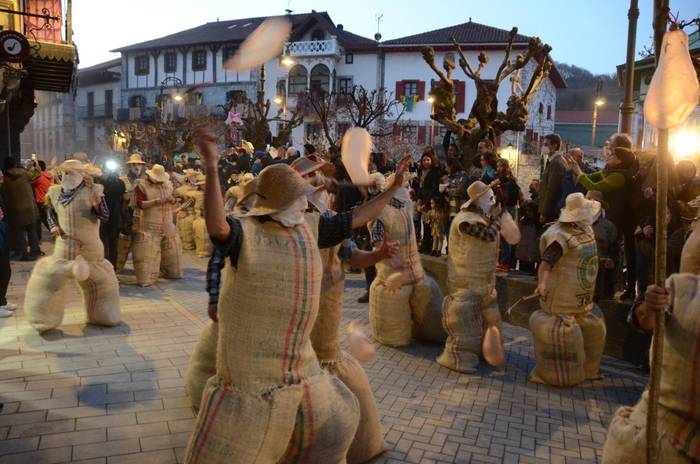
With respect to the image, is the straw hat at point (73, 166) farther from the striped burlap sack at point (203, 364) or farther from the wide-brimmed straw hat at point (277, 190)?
the wide-brimmed straw hat at point (277, 190)

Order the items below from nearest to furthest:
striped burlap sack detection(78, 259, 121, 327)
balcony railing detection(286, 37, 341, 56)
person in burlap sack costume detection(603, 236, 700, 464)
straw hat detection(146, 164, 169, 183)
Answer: person in burlap sack costume detection(603, 236, 700, 464)
striped burlap sack detection(78, 259, 121, 327)
straw hat detection(146, 164, 169, 183)
balcony railing detection(286, 37, 341, 56)

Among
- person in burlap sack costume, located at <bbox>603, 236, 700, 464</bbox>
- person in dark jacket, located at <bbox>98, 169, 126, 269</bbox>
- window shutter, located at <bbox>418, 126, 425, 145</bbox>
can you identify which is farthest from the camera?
window shutter, located at <bbox>418, 126, 425, 145</bbox>

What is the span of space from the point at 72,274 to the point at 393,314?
3.51 metres

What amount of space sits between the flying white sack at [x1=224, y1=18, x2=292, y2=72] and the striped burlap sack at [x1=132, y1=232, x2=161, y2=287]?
13.8 feet

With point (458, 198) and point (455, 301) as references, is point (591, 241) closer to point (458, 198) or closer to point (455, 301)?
point (455, 301)

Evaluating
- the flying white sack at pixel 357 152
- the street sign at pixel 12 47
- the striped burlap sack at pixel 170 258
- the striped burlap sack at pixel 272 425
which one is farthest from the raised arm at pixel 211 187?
the street sign at pixel 12 47

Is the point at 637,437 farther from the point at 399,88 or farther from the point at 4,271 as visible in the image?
the point at 399,88

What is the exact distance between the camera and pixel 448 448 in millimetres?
4480

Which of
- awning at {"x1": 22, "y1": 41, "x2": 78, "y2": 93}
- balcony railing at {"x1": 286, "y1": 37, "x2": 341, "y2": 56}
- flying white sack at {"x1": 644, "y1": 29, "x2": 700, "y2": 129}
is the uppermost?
balcony railing at {"x1": 286, "y1": 37, "x2": 341, "y2": 56}

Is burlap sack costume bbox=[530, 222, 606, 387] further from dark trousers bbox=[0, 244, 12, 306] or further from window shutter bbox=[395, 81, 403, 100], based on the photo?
window shutter bbox=[395, 81, 403, 100]

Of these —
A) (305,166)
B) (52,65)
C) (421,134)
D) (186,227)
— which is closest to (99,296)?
(305,166)

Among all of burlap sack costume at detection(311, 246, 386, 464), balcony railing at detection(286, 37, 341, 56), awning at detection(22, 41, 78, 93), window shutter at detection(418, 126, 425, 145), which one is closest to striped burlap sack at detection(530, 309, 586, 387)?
burlap sack costume at detection(311, 246, 386, 464)

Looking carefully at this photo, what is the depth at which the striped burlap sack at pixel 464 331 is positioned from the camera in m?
6.23

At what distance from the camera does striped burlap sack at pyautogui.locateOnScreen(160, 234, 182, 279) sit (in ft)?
34.5
